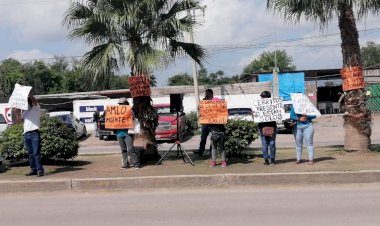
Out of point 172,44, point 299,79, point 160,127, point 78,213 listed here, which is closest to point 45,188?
point 78,213

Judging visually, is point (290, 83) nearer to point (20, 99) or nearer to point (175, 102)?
point (175, 102)

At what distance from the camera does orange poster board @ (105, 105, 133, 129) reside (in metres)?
11.4

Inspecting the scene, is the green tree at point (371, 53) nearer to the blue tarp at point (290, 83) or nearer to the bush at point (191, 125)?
the blue tarp at point (290, 83)

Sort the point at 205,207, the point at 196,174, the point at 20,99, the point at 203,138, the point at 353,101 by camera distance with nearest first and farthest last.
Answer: the point at 205,207
the point at 196,174
the point at 20,99
the point at 353,101
the point at 203,138

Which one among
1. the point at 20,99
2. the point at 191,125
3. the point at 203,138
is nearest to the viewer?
the point at 20,99

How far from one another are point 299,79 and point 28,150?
101 ft

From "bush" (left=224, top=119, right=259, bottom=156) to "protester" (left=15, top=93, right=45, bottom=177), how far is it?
415cm

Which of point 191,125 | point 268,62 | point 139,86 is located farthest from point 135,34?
point 268,62

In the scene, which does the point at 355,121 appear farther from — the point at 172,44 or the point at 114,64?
the point at 114,64

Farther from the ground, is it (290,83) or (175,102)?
(290,83)

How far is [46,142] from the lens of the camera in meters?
11.6

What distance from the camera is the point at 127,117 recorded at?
1146 centimetres

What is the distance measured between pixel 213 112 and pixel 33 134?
381 cm

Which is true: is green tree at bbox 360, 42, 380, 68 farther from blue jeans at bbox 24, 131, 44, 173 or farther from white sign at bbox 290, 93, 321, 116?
blue jeans at bbox 24, 131, 44, 173
